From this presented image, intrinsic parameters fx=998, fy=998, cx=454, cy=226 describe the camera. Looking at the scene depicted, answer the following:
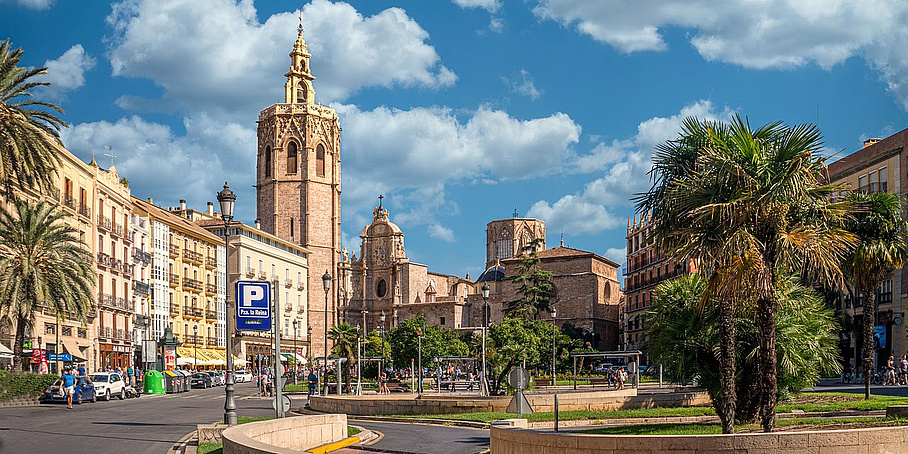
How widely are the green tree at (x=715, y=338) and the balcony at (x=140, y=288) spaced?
53997 millimetres

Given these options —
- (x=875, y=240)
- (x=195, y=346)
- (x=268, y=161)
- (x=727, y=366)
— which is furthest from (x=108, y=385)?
(x=268, y=161)

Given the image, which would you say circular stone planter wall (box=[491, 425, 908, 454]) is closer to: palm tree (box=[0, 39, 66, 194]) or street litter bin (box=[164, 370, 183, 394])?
palm tree (box=[0, 39, 66, 194])

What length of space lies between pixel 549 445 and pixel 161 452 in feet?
31.1

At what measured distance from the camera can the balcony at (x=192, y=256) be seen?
8731cm

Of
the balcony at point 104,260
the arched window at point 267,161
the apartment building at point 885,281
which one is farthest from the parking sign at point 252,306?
the arched window at point 267,161

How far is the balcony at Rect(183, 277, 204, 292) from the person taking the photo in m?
86.2

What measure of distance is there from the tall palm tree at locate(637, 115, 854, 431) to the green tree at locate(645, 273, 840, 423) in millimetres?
3195

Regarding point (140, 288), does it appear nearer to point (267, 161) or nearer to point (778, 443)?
point (267, 161)

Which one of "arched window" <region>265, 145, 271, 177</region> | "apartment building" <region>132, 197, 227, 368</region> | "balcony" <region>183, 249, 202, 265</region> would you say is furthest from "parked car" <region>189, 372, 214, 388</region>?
"arched window" <region>265, 145, 271, 177</region>

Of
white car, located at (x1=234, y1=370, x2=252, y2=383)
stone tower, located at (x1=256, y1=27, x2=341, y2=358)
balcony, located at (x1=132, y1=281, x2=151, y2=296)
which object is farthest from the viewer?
stone tower, located at (x1=256, y1=27, x2=341, y2=358)

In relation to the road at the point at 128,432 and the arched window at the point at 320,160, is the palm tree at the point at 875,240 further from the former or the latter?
the arched window at the point at 320,160

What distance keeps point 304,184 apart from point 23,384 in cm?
8248

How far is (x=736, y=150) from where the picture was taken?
19.4 meters

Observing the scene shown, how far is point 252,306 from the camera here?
20641 mm
